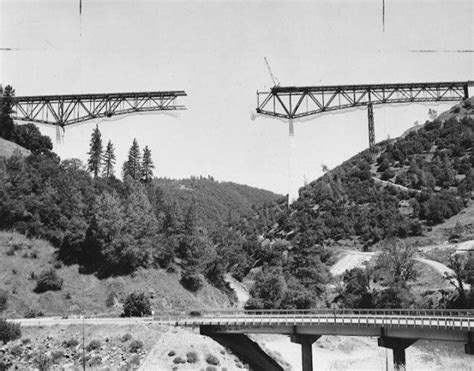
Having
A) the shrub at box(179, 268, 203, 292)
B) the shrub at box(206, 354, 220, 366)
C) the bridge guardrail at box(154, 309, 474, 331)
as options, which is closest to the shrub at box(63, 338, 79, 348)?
the bridge guardrail at box(154, 309, 474, 331)

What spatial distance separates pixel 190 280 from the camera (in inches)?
4188

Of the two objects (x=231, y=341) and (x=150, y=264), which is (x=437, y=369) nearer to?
(x=231, y=341)

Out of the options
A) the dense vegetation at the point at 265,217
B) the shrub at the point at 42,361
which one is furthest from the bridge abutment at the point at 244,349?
the dense vegetation at the point at 265,217

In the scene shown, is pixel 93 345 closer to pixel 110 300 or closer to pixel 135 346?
pixel 135 346

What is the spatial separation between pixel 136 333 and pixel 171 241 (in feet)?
130

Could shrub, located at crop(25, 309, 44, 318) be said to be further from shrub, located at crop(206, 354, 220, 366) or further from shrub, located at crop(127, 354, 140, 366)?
shrub, located at crop(206, 354, 220, 366)

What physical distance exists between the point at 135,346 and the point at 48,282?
29.0 meters

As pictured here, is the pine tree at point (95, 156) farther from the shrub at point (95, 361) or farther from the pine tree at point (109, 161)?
the shrub at point (95, 361)

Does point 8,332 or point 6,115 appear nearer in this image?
point 8,332

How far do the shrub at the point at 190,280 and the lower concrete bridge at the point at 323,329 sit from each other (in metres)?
28.1

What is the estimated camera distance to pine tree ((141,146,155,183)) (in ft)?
488

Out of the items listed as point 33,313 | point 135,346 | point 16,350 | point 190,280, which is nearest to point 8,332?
point 16,350

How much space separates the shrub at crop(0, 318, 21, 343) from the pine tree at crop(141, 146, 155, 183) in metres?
82.1

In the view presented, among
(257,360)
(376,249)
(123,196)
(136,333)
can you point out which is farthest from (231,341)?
(376,249)
